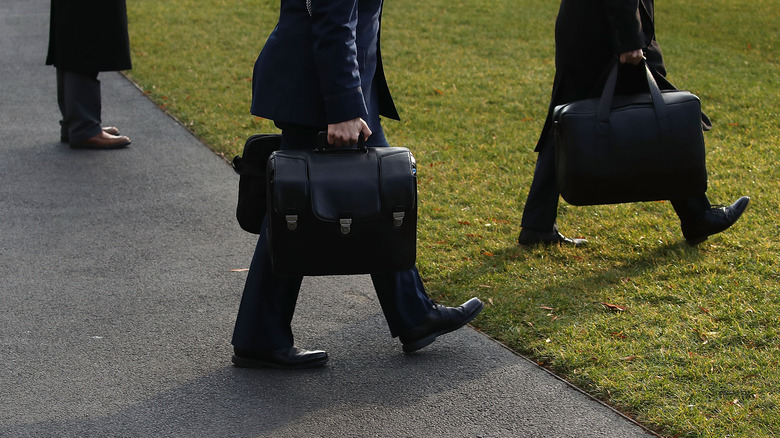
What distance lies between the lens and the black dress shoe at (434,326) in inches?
157

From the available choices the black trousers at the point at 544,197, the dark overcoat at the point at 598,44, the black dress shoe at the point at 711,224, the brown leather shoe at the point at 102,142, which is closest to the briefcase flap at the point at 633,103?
the dark overcoat at the point at 598,44

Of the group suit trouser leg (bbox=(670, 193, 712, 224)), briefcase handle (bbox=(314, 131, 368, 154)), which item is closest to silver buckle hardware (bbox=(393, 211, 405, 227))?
briefcase handle (bbox=(314, 131, 368, 154))

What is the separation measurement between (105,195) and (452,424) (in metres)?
3.60

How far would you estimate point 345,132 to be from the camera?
347cm

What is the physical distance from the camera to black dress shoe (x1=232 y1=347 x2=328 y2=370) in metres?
3.91

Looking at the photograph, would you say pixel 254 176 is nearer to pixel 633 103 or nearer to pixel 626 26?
pixel 633 103

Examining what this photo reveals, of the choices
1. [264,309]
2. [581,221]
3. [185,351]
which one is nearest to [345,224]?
[264,309]

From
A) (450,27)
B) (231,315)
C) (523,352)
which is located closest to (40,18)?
(450,27)

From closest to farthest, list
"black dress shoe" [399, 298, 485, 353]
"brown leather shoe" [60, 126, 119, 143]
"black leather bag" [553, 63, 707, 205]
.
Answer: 1. "black dress shoe" [399, 298, 485, 353]
2. "black leather bag" [553, 63, 707, 205]
3. "brown leather shoe" [60, 126, 119, 143]

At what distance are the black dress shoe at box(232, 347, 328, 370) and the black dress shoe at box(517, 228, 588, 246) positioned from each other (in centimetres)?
168

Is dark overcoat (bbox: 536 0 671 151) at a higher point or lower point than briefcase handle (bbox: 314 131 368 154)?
higher

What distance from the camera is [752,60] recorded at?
34.1 ft

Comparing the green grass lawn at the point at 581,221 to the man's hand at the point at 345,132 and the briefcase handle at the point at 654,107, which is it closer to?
the briefcase handle at the point at 654,107

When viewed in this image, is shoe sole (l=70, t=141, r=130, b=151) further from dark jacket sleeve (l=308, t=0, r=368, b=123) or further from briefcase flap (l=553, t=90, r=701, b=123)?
dark jacket sleeve (l=308, t=0, r=368, b=123)
